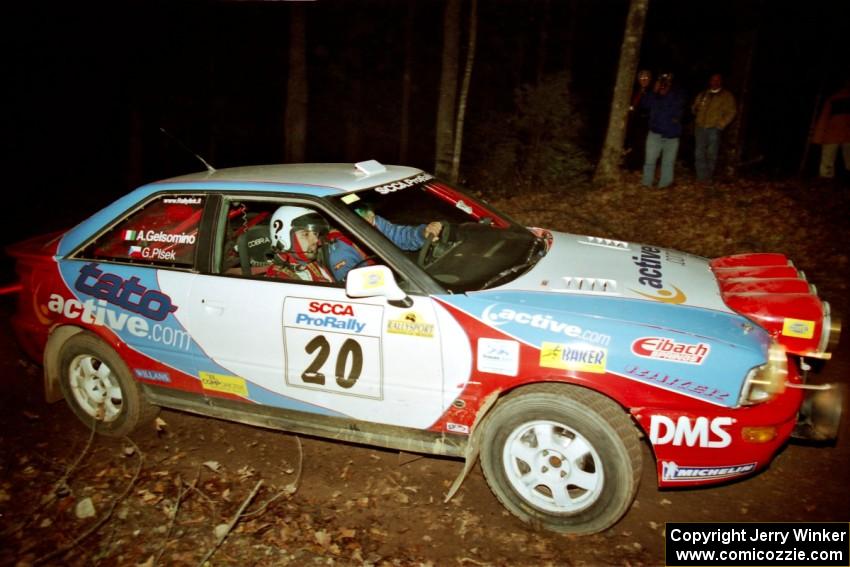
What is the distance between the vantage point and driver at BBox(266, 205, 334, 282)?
389 centimetres

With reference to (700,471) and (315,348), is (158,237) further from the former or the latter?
(700,471)

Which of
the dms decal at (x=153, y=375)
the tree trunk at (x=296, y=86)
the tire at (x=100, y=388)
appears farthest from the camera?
the tree trunk at (x=296, y=86)

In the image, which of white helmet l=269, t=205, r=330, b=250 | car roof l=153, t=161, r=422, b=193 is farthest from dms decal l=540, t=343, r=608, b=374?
white helmet l=269, t=205, r=330, b=250

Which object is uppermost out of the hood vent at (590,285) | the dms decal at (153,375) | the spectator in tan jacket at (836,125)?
the spectator in tan jacket at (836,125)

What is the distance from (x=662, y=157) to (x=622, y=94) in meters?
1.31

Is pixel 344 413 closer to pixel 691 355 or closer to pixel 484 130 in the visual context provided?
pixel 691 355

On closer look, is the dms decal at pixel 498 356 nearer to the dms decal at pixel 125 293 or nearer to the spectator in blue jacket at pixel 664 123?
the dms decal at pixel 125 293

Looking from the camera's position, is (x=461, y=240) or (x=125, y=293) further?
(x=461, y=240)

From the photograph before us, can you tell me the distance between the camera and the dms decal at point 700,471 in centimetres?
301

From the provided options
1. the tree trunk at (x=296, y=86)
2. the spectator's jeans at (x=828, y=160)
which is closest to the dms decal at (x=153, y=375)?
the spectator's jeans at (x=828, y=160)

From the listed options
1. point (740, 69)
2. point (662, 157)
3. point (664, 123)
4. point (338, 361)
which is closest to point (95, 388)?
point (338, 361)

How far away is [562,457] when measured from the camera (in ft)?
10.3

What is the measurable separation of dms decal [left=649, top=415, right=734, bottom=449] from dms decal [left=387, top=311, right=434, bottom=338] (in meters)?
1.20

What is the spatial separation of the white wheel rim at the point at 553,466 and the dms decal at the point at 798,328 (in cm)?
121
